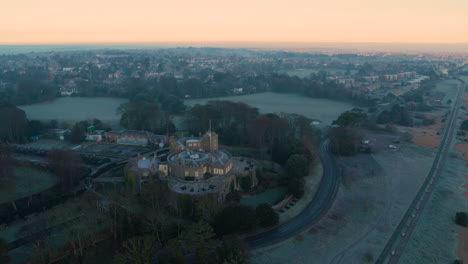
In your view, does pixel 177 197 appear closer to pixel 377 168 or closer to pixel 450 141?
pixel 377 168

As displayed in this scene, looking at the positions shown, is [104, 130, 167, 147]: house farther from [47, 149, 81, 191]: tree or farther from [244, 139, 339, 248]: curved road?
[244, 139, 339, 248]: curved road

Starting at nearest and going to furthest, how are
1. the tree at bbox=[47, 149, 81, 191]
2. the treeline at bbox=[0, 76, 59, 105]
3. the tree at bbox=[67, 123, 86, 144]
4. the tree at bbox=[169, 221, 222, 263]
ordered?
the tree at bbox=[169, 221, 222, 263]
the tree at bbox=[47, 149, 81, 191]
the tree at bbox=[67, 123, 86, 144]
the treeline at bbox=[0, 76, 59, 105]

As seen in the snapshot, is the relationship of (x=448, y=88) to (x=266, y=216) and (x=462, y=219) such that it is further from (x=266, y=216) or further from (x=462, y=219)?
(x=266, y=216)

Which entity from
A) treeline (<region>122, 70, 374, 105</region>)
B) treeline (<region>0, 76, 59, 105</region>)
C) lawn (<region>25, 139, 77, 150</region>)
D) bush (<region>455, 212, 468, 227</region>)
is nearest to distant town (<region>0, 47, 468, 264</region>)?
bush (<region>455, 212, 468, 227</region>)

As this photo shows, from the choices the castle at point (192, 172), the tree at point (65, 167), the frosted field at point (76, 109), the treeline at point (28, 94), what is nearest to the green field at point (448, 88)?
the castle at point (192, 172)

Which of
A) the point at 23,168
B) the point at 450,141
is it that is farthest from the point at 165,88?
the point at 450,141

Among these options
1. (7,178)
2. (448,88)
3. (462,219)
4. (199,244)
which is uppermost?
(448,88)

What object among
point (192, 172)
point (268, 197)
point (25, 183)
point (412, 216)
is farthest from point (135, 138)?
point (412, 216)
